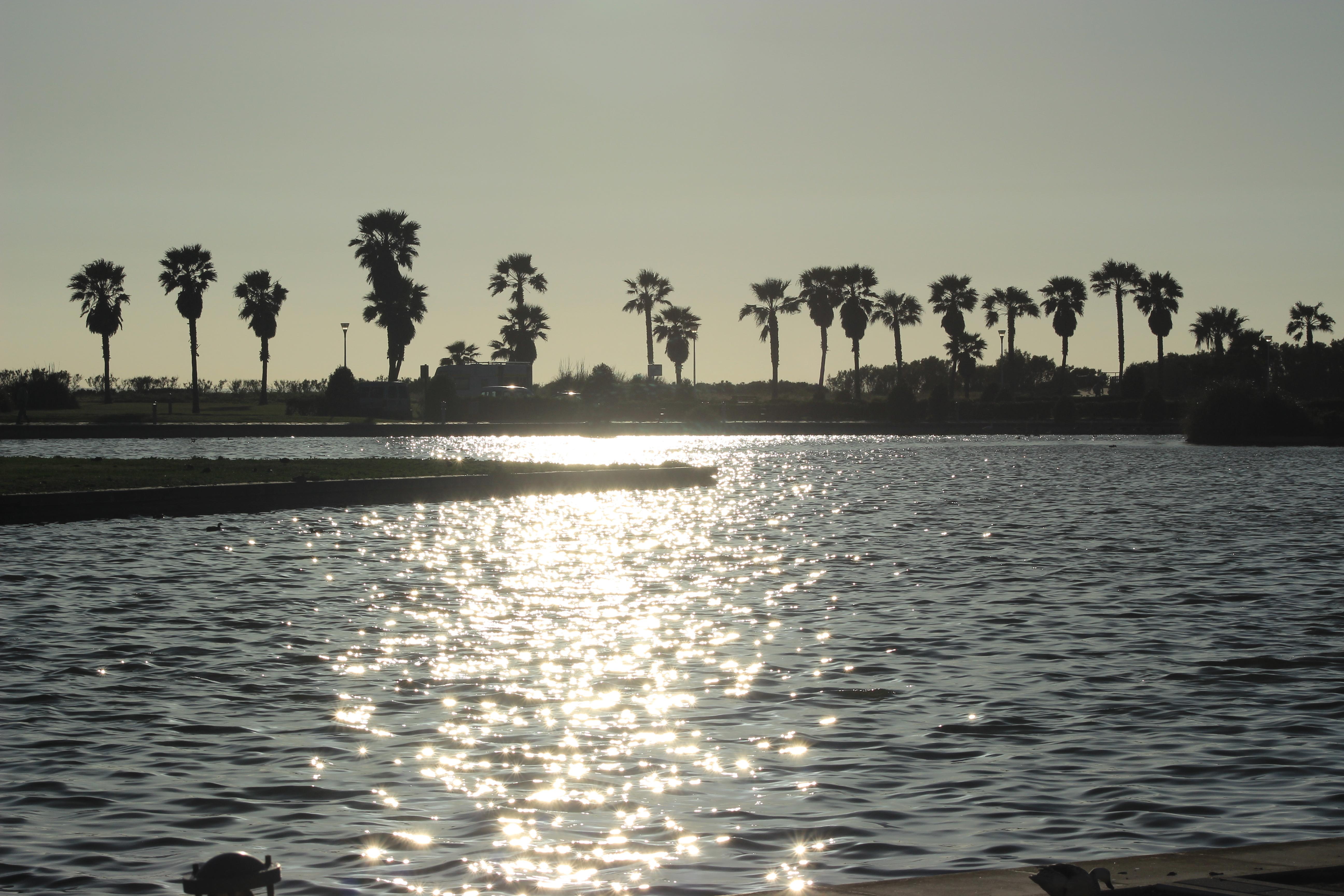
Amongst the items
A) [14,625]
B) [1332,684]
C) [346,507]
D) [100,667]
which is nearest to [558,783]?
[100,667]

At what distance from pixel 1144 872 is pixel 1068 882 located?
Result: 67 centimetres

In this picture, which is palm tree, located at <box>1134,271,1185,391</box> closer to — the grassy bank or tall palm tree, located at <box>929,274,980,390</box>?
tall palm tree, located at <box>929,274,980,390</box>

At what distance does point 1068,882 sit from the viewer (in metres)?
4.32

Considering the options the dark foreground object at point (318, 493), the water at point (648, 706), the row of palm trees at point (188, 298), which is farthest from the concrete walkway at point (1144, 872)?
the row of palm trees at point (188, 298)

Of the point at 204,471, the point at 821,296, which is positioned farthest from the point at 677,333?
the point at 204,471

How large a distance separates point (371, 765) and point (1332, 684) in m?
6.67

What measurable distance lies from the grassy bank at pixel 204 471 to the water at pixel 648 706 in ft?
9.55

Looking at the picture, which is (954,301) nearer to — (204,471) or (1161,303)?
(1161,303)

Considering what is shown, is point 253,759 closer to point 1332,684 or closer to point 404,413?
point 1332,684

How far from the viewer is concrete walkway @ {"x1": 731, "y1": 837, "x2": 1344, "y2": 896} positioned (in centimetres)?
458

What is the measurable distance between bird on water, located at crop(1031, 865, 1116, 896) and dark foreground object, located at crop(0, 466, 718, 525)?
18.9m

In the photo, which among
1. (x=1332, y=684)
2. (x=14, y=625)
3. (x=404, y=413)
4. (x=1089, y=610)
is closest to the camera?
(x=1332, y=684)

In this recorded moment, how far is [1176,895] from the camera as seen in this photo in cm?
448

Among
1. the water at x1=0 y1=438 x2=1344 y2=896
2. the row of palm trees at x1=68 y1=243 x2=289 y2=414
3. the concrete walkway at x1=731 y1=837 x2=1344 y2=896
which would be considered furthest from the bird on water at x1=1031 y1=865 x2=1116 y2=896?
the row of palm trees at x1=68 y1=243 x2=289 y2=414
